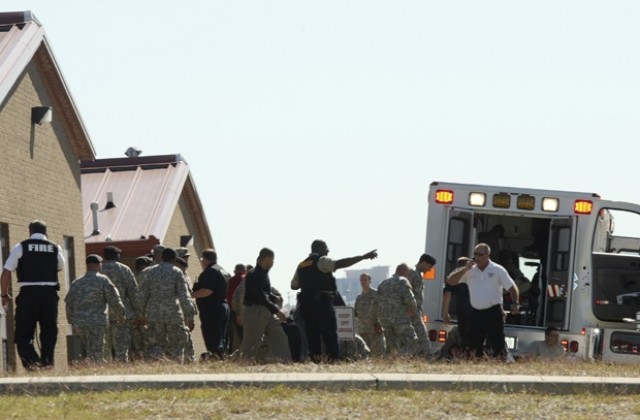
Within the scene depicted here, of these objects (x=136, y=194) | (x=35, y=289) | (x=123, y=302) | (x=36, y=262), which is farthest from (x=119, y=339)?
(x=136, y=194)

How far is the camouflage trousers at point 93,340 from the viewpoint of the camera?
1839 centimetres

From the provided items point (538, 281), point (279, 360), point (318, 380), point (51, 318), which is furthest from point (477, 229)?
point (318, 380)

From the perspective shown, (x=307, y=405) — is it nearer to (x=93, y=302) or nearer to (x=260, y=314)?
(x=260, y=314)

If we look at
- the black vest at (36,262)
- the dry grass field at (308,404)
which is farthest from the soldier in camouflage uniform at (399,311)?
the dry grass field at (308,404)

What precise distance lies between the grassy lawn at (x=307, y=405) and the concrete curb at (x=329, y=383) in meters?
0.17

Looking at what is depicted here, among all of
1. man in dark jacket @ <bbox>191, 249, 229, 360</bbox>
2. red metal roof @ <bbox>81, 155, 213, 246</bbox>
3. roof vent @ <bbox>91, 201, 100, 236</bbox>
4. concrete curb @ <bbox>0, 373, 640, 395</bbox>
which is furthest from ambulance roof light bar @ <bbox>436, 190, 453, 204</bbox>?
roof vent @ <bbox>91, 201, 100, 236</bbox>

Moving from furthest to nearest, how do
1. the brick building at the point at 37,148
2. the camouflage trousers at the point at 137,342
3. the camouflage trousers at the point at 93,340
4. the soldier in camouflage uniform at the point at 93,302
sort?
1. the brick building at the point at 37,148
2. the camouflage trousers at the point at 137,342
3. the camouflage trousers at the point at 93,340
4. the soldier in camouflage uniform at the point at 93,302

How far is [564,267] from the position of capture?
19734 mm

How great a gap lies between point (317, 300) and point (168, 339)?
2.01 m

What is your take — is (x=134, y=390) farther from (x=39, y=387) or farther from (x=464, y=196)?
(x=464, y=196)

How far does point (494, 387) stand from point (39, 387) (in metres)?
3.97

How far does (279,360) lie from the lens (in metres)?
17.5

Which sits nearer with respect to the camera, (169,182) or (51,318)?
(51,318)

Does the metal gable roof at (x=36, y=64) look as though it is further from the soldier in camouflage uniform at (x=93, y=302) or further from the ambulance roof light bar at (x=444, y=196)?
the ambulance roof light bar at (x=444, y=196)
